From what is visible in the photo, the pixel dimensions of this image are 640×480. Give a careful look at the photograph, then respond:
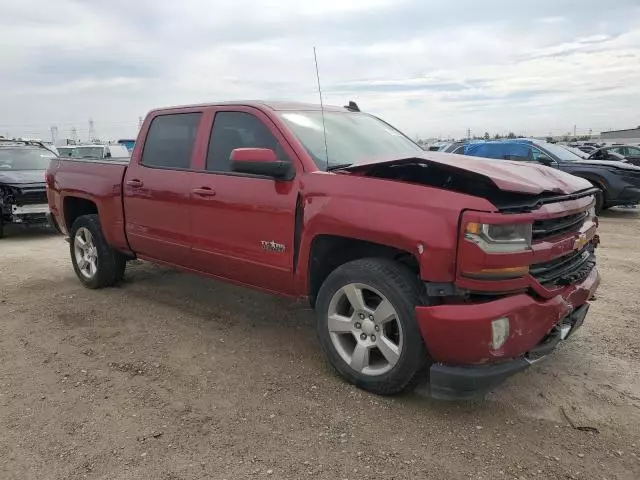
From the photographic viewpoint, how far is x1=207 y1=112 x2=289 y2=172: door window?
13.7 feet

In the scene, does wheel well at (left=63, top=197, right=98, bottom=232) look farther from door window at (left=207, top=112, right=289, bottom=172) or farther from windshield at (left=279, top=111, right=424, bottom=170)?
windshield at (left=279, top=111, right=424, bottom=170)

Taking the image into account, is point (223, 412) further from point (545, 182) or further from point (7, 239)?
point (7, 239)

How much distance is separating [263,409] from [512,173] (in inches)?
81.4

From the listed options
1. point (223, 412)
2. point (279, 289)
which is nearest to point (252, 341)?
point (279, 289)

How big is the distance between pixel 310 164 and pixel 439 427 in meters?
1.86

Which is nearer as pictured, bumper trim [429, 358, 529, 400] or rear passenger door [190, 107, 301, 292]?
bumper trim [429, 358, 529, 400]

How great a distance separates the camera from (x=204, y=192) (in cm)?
439

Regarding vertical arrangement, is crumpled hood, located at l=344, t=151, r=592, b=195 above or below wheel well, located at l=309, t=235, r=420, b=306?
above

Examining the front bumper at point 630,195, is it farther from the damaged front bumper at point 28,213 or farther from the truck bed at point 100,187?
the damaged front bumper at point 28,213

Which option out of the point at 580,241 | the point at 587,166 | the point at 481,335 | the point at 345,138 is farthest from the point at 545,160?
the point at 481,335

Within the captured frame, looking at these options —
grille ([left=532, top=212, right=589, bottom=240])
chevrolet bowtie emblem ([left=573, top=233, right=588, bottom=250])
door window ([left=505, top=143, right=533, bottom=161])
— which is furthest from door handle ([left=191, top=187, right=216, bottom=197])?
door window ([left=505, top=143, right=533, bottom=161])

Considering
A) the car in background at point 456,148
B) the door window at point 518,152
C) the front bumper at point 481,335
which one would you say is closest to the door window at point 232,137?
the front bumper at point 481,335

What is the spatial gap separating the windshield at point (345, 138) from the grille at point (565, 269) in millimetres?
1202

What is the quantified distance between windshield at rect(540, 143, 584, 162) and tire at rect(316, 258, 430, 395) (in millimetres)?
10886
